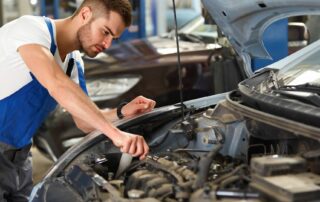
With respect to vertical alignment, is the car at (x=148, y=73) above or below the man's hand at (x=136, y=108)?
below

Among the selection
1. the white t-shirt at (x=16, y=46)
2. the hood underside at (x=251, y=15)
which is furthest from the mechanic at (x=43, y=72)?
the hood underside at (x=251, y=15)

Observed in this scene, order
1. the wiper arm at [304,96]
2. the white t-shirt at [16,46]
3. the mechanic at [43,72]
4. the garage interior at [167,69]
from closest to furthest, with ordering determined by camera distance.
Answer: the wiper arm at [304,96], the mechanic at [43,72], the white t-shirt at [16,46], the garage interior at [167,69]

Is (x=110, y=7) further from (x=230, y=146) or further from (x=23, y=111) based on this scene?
(x=230, y=146)

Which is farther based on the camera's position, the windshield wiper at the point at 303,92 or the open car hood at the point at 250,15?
the open car hood at the point at 250,15

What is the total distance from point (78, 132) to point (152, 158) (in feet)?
6.77

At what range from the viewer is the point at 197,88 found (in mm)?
4539

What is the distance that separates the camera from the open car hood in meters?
2.31

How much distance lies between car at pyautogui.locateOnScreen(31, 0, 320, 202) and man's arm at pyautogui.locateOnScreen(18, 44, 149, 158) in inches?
4.2

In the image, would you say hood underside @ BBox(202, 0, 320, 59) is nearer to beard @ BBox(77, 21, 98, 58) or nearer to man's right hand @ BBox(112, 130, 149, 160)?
beard @ BBox(77, 21, 98, 58)

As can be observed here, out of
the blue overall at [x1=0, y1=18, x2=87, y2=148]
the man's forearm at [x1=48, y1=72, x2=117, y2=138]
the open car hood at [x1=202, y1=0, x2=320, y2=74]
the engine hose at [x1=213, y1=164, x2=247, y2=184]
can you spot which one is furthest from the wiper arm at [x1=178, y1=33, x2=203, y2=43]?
the engine hose at [x1=213, y1=164, x2=247, y2=184]

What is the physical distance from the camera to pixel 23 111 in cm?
229

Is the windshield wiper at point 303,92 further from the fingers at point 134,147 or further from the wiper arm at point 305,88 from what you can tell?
the fingers at point 134,147

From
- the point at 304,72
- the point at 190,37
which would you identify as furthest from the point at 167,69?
the point at 304,72

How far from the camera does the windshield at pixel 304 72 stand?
210 cm
